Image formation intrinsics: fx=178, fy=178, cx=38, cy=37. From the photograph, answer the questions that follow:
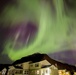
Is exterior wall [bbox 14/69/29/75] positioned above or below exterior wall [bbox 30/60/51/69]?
below

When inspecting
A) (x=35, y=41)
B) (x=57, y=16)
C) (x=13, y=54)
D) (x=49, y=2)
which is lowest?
(x=13, y=54)

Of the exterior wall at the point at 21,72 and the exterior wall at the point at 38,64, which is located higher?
the exterior wall at the point at 38,64

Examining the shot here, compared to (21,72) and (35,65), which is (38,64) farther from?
(21,72)

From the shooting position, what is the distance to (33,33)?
78.3 inches

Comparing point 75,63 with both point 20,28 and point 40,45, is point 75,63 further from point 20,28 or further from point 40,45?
point 20,28

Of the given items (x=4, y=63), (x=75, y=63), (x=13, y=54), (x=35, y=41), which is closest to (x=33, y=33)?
(x=35, y=41)

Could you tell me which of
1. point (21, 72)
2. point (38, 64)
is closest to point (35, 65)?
point (38, 64)

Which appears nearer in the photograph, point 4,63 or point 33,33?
point 4,63

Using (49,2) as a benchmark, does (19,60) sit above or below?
below

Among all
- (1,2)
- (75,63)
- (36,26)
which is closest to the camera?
(1,2)

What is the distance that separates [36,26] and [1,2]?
467 millimetres

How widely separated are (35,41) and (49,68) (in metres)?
0.33

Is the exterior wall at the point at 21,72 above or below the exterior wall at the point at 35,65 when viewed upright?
below

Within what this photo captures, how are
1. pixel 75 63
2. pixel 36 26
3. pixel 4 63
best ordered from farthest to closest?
pixel 75 63 < pixel 36 26 < pixel 4 63
